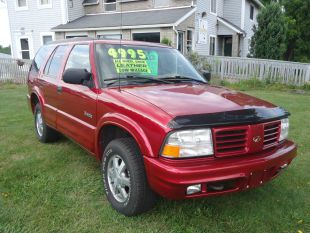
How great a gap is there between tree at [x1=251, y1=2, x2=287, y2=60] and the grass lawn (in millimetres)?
15695

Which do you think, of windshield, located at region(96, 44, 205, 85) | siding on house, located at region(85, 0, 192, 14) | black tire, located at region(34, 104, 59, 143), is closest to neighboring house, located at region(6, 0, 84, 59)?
siding on house, located at region(85, 0, 192, 14)

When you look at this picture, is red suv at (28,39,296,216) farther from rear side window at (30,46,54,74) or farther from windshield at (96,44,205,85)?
rear side window at (30,46,54,74)

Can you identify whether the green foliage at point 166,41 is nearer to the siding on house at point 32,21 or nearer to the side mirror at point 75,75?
the siding on house at point 32,21

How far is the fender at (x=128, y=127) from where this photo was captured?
8.91 ft

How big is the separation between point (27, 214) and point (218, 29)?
20.9 m

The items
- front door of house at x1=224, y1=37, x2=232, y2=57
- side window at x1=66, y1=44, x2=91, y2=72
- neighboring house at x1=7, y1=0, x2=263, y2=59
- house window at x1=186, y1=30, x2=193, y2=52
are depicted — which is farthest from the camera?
front door of house at x1=224, y1=37, x2=232, y2=57

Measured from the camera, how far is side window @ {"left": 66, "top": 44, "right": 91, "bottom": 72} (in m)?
3.91

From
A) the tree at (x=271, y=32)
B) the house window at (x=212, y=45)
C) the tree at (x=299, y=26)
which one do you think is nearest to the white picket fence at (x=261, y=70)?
the tree at (x=271, y=32)

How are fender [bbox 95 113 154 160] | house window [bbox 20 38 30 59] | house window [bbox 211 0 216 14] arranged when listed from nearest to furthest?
Answer: 1. fender [bbox 95 113 154 160]
2. house window [bbox 211 0 216 14]
3. house window [bbox 20 38 30 59]

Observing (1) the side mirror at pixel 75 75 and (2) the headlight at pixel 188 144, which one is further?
(1) the side mirror at pixel 75 75

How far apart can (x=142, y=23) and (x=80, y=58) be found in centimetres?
1317

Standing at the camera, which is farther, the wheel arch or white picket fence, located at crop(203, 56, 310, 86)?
white picket fence, located at crop(203, 56, 310, 86)

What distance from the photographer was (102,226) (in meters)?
2.99

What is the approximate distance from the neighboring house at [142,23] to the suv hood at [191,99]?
41.9 ft
